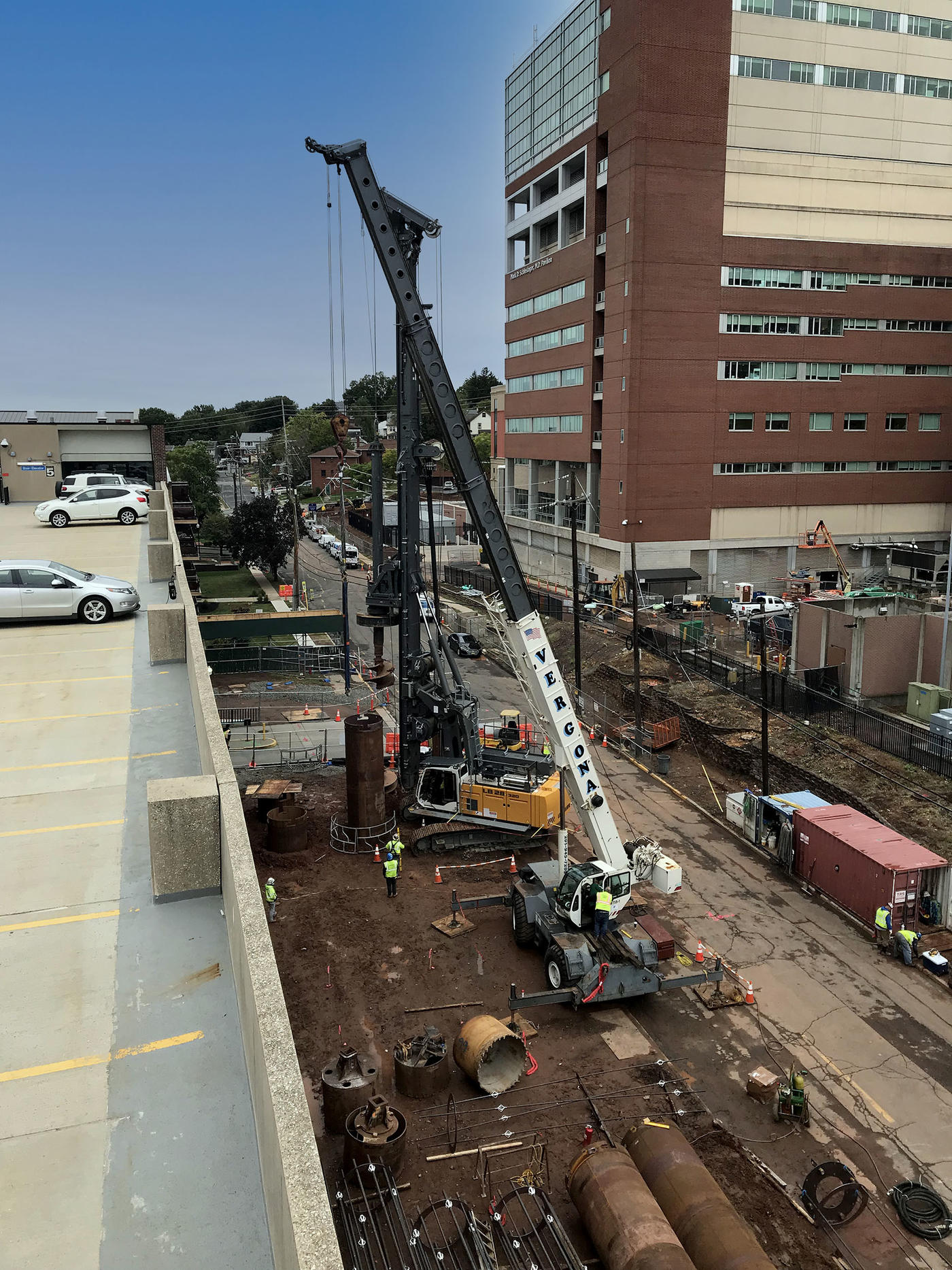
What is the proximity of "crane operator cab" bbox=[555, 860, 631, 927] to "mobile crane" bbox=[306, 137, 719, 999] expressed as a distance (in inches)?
0.9

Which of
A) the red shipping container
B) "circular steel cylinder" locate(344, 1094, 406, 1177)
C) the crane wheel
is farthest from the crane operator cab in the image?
the red shipping container

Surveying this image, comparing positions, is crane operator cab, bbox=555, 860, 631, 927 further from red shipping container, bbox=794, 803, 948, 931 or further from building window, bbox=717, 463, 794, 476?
building window, bbox=717, 463, 794, 476

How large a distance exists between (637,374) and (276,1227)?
5919 centimetres

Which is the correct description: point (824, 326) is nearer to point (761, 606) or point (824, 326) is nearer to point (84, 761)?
point (761, 606)

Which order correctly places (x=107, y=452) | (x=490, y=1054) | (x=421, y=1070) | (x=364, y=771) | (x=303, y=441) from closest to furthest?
(x=421, y=1070)
(x=490, y=1054)
(x=364, y=771)
(x=107, y=452)
(x=303, y=441)

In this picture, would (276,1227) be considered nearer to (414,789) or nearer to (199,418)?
(414,789)

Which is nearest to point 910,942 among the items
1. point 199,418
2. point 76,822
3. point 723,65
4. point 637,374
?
point 76,822

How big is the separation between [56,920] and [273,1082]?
14.9 ft

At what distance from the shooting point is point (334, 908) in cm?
2116

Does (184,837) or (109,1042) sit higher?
(184,837)

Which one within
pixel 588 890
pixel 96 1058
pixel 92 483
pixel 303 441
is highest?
pixel 303 441

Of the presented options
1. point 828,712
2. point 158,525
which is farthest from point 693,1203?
point 158,525

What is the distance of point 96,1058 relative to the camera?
6680 millimetres

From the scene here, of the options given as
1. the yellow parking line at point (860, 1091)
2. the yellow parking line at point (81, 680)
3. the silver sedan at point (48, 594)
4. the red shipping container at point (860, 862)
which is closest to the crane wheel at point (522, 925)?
the yellow parking line at point (860, 1091)
